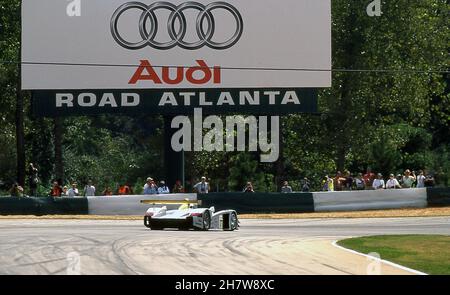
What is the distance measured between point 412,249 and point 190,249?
14.7 ft

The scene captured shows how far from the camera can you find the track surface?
16.4 meters

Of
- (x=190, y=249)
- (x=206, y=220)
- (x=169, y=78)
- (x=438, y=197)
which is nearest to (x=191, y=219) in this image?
(x=206, y=220)

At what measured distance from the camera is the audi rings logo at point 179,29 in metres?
38.9

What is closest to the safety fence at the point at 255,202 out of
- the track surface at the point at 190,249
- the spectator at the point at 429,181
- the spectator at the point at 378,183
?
the spectator at the point at 378,183

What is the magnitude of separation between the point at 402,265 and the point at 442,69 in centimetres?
3418

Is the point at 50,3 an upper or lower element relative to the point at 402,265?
upper

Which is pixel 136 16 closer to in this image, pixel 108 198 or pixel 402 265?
pixel 108 198

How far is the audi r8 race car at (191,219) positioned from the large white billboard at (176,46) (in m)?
12.6

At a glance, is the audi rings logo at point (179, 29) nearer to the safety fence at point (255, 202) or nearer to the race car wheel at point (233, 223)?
the safety fence at point (255, 202)

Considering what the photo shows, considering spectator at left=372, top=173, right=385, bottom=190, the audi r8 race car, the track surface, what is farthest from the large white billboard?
the audi r8 race car

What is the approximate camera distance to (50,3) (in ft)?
128

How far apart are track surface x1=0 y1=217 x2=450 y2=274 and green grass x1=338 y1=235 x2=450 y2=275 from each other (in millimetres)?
581

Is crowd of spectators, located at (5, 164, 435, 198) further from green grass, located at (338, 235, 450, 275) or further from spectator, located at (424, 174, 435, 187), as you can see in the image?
green grass, located at (338, 235, 450, 275)
